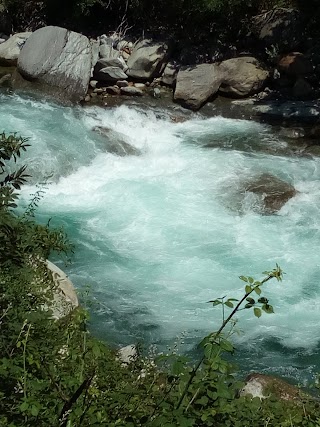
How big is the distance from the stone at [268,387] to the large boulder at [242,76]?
25.5ft

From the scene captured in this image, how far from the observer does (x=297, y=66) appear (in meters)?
12.9

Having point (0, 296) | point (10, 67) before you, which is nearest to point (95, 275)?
point (0, 296)

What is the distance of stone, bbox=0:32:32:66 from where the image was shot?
12945 mm

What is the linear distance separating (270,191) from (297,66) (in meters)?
4.47

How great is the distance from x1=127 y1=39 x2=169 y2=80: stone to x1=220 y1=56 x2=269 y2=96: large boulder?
1273mm

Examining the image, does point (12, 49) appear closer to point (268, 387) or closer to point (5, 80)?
point (5, 80)

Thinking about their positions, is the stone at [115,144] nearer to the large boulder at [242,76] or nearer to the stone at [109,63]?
the stone at [109,63]

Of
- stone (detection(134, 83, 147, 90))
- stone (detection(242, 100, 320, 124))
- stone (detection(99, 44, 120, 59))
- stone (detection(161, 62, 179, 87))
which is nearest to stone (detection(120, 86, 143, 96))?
stone (detection(134, 83, 147, 90))

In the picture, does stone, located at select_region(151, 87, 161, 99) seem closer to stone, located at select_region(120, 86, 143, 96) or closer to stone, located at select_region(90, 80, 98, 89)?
stone, located at select_region(120, 86, 143, 96)

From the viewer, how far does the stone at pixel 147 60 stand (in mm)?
12953

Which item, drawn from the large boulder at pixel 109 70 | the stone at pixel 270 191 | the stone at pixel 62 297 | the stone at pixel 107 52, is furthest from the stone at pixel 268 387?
the stone at pixel 107 52

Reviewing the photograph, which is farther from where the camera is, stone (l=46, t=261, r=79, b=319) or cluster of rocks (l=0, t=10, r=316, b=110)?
cluster of rocks (l=0, t=10, r=316, b=110)

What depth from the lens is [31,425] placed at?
9.48 feet

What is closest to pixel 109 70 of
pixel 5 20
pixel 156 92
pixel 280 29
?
pixel 156 92
